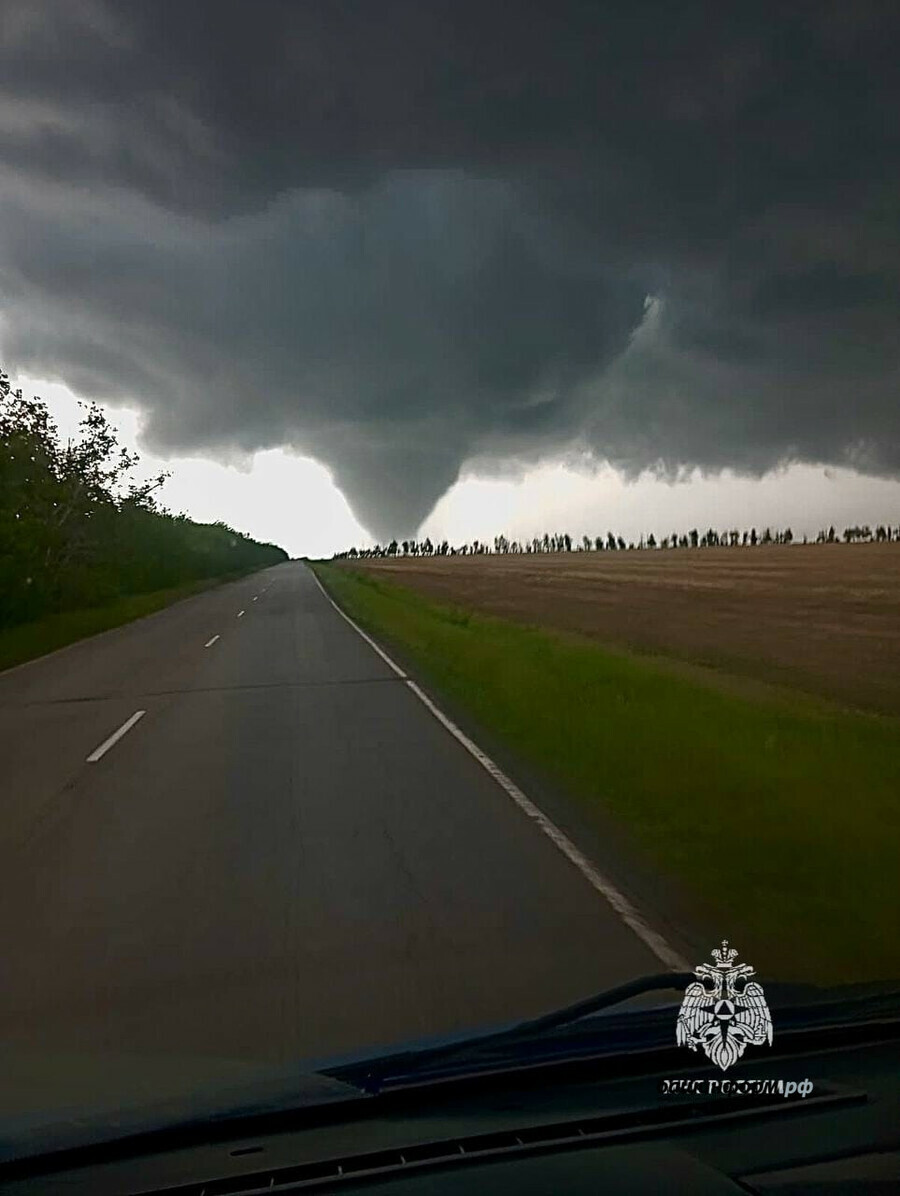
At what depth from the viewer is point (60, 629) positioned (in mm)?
35625

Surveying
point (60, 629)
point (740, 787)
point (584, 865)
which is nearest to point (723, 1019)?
point (584, 865)

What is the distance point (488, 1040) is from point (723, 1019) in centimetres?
76

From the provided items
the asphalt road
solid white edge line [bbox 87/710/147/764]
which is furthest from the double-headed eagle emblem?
solid white edge line [bbox 87/710/147/764]

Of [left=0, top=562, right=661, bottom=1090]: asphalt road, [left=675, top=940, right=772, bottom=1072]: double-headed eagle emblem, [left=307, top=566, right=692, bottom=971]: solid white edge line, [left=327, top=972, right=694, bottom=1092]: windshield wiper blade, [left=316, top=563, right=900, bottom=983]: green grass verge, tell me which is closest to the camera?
[left=327, top=972, right=694, bottom=1092]: windshield wiper blade

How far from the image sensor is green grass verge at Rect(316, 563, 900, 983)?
21.4ft

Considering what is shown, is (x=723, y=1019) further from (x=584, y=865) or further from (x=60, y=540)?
(x=60, y=540)

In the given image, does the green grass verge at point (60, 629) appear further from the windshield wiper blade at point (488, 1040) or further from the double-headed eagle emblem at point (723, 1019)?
the double-headed eagle emblem at point (723, 1019)

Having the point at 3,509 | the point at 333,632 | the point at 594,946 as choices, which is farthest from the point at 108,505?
the point at 594,946

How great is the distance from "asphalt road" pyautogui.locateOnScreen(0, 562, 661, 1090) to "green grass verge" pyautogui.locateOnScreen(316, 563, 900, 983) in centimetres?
84

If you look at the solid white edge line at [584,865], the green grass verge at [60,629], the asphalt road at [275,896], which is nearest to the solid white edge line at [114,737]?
the asphalt road at [275,896]

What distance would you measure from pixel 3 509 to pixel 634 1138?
110ft

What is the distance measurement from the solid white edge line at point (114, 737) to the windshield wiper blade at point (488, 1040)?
9298mm

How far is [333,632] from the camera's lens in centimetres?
3159

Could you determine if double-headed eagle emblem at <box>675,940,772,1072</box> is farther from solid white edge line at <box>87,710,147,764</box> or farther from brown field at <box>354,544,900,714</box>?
brown field at <box>354,544,900,714</box>
